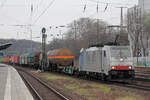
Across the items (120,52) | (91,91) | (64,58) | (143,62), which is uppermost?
(120,52)

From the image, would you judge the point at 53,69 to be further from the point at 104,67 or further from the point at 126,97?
the point at 126,97

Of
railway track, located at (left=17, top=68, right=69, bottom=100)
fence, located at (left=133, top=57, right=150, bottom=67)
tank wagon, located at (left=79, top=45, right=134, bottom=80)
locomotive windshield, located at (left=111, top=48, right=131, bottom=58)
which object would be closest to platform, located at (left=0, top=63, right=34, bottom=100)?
railway track, located at (left=17, top=68, right=69, bottom=100)

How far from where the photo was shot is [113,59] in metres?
19.4

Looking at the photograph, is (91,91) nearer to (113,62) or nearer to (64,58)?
(113,62)

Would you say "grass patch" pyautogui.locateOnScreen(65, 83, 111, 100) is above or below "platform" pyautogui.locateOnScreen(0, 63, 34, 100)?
above

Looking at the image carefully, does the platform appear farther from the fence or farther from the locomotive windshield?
the fence

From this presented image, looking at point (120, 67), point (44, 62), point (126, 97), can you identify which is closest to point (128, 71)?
point (120, 67)

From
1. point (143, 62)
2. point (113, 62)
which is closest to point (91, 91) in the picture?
point (113, 62)

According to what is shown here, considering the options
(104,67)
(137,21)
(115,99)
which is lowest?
(115,99)

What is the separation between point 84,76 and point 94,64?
15.1ft

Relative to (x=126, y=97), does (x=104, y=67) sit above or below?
above

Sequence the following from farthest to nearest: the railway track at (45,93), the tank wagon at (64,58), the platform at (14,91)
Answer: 1. the tank wagon at (64,58)
2. the platform at (14,91)
3. the railway track at (45,93)

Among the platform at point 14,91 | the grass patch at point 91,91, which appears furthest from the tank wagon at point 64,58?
the grass patch at point 91,91

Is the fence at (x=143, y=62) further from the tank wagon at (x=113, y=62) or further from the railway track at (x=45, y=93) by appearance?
the railway track at (x=45, y=93)
